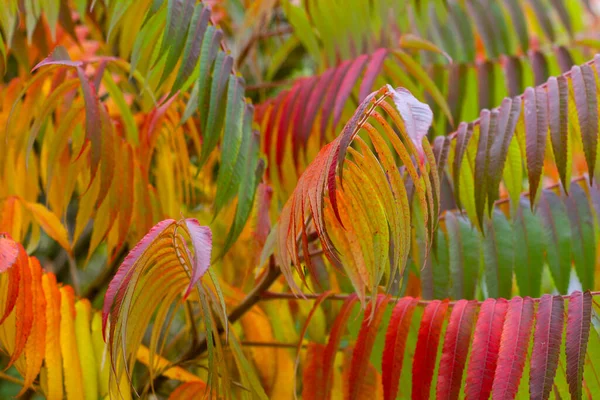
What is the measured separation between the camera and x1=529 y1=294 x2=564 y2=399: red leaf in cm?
70

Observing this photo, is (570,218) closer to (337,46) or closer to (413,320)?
(413,320)

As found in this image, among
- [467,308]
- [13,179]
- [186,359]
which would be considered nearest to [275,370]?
[186,359]

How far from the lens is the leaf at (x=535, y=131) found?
835 mm

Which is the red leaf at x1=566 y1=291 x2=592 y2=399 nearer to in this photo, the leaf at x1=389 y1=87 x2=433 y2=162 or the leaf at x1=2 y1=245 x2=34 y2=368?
the leaf at x1=389 y1=87 x2=433 y2=162

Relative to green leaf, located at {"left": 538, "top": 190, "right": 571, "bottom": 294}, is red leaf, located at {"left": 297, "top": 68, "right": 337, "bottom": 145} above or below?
above

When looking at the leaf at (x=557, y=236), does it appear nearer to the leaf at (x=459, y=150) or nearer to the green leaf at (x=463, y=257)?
the green leaf at (x=463, y=257)

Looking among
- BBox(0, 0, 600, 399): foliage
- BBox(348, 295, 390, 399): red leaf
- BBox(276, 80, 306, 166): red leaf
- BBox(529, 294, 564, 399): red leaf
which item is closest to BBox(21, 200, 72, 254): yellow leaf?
BBox(0, 0, 600, 399): foliage

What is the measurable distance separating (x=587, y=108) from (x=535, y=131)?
0.22ft

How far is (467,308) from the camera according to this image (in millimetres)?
849

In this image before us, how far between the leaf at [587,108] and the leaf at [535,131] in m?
0.04

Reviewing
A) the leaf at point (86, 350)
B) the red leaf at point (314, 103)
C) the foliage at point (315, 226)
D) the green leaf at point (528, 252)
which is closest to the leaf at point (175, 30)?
the foliage at point (315, 226)

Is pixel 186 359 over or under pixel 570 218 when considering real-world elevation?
under

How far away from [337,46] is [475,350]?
900 millimetres

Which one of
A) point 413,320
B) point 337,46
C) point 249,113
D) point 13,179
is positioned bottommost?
point 413,320
